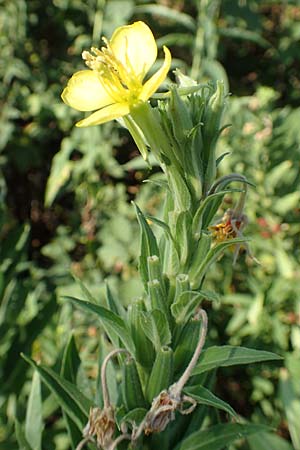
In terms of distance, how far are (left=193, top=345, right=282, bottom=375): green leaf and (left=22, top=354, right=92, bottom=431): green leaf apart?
0.22 metres

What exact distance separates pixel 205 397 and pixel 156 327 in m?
0.11

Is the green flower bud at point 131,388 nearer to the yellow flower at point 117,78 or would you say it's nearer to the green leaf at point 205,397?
the green leaf at point 205,397

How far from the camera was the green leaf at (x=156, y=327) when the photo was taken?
0.87m

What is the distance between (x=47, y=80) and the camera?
9.07ft

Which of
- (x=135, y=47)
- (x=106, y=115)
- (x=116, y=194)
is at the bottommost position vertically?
(x=106, y=115)

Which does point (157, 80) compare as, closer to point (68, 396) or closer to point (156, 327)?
point (156, 327)

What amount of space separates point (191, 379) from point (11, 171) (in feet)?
7.35

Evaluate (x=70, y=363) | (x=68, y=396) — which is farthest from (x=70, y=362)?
(x=68, y=396)

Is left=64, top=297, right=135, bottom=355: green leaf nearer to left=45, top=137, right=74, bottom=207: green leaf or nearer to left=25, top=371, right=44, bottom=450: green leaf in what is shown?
left=25, top=371, right=44, bottom=450: green leaf

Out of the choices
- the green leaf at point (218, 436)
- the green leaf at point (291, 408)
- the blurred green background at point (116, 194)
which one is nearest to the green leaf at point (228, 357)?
the green leaf at point (218, 436)

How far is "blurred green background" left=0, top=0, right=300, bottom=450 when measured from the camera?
1799 millimetres

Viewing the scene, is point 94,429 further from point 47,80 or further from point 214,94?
point 47,80

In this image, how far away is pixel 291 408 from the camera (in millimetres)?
1662

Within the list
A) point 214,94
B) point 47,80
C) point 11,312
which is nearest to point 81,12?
point 47,80
